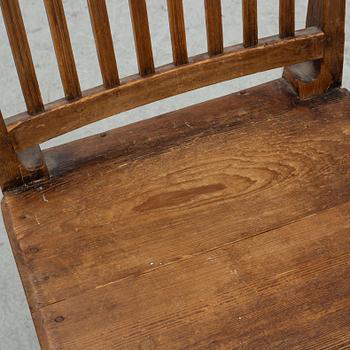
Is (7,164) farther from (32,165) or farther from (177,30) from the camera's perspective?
(177,30)

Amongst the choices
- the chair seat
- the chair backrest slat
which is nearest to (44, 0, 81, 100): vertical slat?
the chair backrest slat

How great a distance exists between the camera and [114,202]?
108 cm

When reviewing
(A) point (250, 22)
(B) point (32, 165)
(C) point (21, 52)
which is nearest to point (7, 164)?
(B) point (32, 165)

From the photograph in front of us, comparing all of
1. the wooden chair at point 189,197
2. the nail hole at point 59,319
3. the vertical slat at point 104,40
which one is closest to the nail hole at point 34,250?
the wooden chair at point 189,197

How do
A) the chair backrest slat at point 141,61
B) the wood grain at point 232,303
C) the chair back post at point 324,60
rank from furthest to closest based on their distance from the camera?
the chair back post at point 324,60
the chair backrest slat at point 141,61
the wood grain at point 232,303

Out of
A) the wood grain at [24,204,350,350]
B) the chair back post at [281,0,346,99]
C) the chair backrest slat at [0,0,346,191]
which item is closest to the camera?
the wood grain at [24,204,350,350]

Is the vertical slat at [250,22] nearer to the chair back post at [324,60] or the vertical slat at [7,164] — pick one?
the chair back post at [324,60]

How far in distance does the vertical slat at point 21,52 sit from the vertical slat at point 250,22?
0.29m

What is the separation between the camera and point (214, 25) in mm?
1081

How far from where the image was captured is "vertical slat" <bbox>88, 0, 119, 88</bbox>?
102 centimetres

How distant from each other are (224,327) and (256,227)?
0.50 feet

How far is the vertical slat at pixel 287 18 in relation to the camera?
3.62ft

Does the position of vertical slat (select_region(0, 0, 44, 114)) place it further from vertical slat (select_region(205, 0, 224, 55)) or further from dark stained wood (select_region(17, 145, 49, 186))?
vertical slat (select_region(205, 0, 224, 55))

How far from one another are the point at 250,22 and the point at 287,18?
6cm
